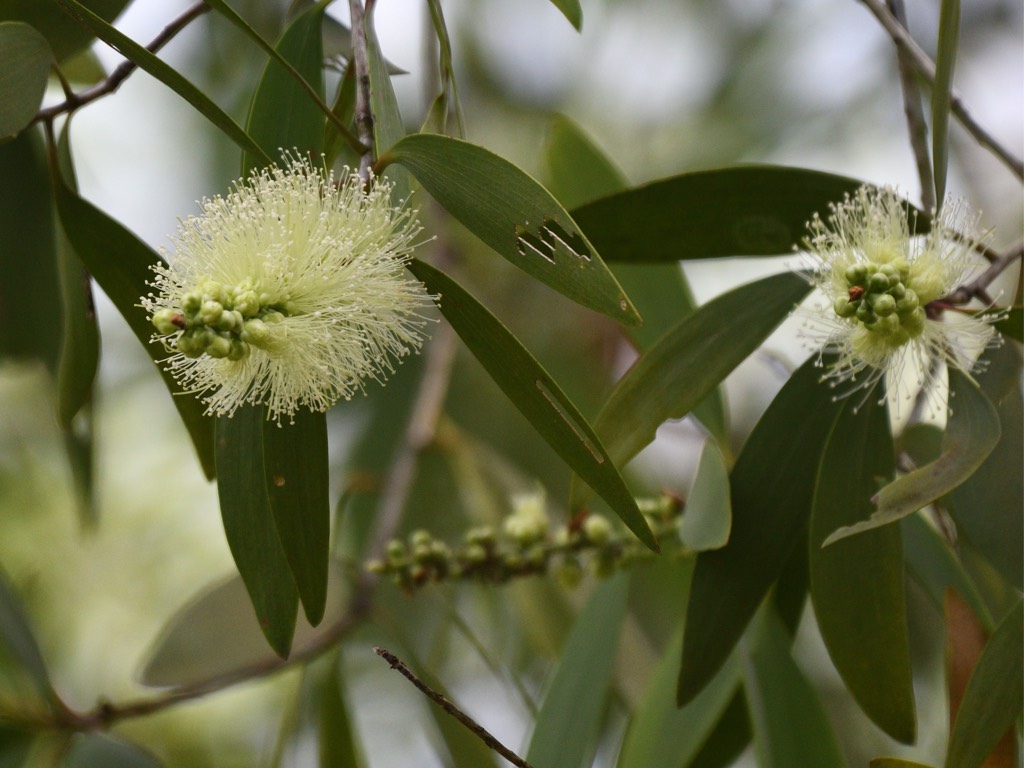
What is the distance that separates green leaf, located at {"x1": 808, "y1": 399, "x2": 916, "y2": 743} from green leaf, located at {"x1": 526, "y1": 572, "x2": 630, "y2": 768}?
1.12 ft

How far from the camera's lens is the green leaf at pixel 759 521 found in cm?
106

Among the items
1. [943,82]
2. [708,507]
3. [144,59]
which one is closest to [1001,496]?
[708,507]

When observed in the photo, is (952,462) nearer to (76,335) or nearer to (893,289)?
(893,289)

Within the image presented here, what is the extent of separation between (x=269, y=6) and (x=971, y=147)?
67.6 inches

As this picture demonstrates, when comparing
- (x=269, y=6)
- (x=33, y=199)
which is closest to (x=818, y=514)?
(x=33, y=199)

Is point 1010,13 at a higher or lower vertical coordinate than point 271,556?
higher

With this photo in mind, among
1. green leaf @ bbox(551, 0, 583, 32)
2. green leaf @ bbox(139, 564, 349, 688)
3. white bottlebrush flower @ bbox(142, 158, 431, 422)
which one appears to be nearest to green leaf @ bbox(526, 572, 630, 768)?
green leaf @ bbox(139, 564, 349, 688)

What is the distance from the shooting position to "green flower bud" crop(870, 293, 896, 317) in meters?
0.96

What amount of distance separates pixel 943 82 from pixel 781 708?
737 millimetres

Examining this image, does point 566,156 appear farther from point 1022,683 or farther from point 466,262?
point 466,262

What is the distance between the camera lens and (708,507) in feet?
3.30

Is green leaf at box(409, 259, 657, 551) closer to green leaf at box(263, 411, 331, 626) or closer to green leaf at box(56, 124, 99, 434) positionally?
green leaf at box(263, 411, 331, 626)

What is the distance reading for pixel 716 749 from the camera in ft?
4.60

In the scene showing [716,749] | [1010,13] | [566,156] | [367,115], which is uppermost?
[1010,13]
